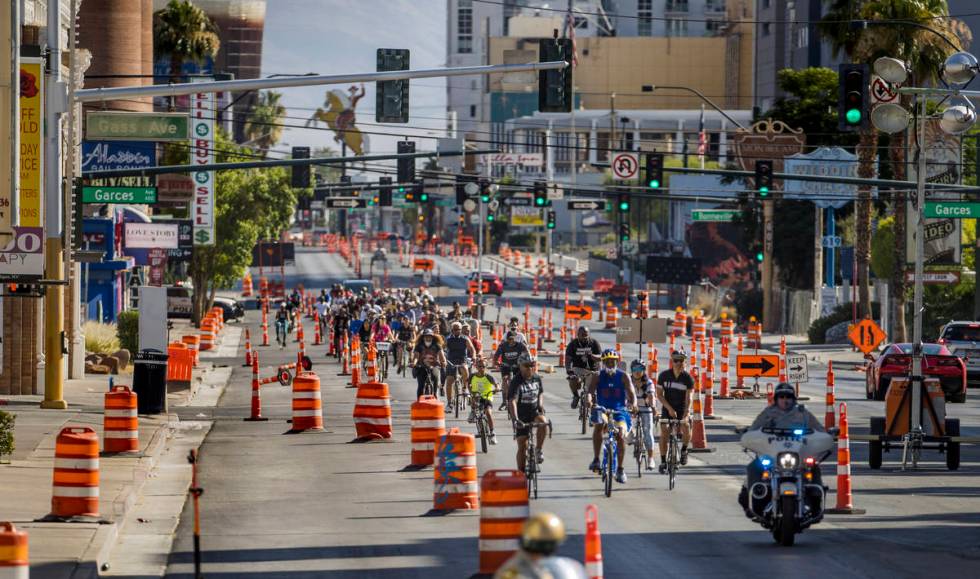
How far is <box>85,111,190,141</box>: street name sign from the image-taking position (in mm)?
35375

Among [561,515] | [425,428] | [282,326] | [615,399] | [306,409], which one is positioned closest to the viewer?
[561,515]

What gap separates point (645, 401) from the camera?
2378 cm

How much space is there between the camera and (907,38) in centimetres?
5344

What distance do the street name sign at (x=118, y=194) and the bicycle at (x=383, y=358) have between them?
7.84m

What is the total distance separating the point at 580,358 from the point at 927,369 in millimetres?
9517

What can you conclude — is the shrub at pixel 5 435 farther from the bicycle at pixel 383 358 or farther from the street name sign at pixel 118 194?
the bicycle at pixel 383 358

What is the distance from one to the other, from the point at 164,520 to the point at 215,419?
13.9 metres

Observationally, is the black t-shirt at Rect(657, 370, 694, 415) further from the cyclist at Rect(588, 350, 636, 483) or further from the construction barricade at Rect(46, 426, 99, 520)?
the construction barricade at Rect(46, 426, 99, 520)

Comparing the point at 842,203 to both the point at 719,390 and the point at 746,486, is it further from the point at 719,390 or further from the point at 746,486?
the point at 746,486

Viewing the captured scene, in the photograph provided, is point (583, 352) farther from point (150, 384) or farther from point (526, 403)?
point (526, 403)

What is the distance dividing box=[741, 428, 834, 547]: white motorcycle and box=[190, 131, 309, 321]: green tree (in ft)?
175

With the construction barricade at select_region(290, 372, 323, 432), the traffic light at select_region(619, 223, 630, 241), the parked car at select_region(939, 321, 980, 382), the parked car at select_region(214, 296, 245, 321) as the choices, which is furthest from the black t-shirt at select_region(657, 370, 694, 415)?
the traffic light at select_region(619, 223, 630, 241)

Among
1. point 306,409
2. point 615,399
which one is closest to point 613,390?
point 615,399

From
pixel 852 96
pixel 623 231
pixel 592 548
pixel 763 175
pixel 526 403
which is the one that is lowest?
pixel 592 548
